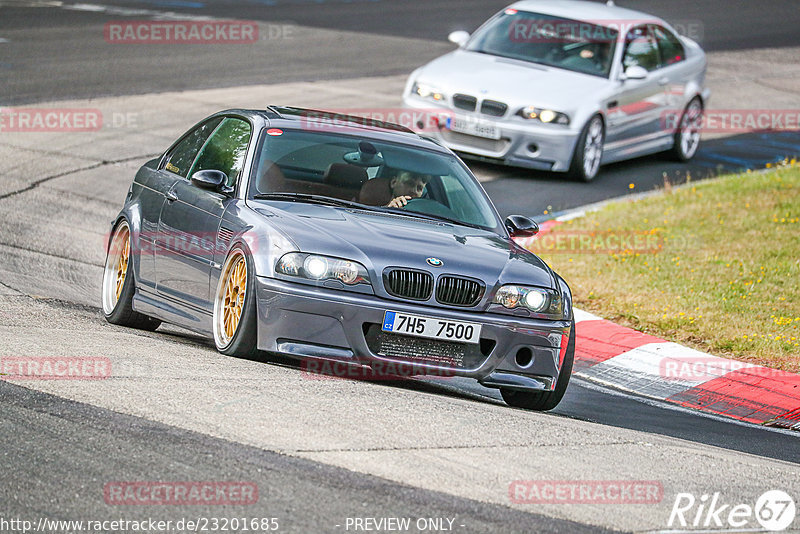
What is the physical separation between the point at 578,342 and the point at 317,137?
2.90 metres

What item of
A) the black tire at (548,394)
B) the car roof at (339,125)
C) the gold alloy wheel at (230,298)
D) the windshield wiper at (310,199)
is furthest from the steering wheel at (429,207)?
the gold alloy wheel at (230,298)

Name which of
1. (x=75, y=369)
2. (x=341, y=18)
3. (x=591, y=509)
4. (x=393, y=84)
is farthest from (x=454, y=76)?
(x=341, y=18)

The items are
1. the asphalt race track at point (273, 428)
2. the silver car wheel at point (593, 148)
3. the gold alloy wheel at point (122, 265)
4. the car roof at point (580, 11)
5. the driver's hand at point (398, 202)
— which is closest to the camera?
the asphalt race track at point (273, 428)

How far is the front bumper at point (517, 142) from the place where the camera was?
15227 millimetres

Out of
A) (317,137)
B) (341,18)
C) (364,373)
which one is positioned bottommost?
(341,18)

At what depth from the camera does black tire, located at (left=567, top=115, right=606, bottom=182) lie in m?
15.5

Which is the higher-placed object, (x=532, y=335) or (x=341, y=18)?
(x=532, y=335)

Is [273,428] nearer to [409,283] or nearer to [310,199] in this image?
[409,283]

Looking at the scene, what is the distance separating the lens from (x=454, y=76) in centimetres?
1574

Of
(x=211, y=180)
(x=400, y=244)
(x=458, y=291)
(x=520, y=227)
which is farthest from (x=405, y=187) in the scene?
(x=458, y=291)

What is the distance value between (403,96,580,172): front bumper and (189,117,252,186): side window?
645cm

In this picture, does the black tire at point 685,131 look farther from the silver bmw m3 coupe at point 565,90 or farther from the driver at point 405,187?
the driver at point 405,187

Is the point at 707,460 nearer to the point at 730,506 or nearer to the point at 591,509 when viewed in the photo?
the point at 730,506

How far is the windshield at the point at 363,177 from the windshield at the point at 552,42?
802 cm
